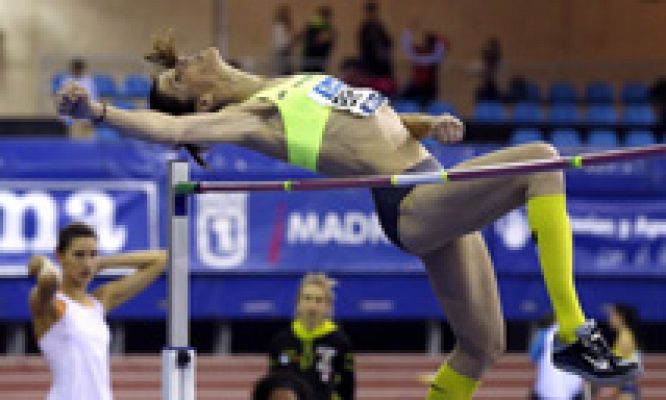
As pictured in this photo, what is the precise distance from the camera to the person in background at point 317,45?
53.7 feet

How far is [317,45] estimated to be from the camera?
54.0 feet

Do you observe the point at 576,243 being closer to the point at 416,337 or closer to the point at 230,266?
the point at 416,337

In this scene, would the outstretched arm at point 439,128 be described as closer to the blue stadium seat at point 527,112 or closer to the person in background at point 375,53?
the person in background at point 375,53

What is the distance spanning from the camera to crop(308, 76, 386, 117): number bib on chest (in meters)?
5.54

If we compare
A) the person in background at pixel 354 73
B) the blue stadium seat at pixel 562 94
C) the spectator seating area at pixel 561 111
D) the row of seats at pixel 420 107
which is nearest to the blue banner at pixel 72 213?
the spectator seating area at pixel 561 111

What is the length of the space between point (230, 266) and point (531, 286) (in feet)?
→ 7.12

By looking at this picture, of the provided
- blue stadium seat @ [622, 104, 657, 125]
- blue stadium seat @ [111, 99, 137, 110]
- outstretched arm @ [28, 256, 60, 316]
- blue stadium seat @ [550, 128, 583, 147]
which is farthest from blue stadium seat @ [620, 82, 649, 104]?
outstretched arm @ [28, 256, 60, 316]

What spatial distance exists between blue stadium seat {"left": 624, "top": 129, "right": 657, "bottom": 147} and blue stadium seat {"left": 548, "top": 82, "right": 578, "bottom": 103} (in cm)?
153

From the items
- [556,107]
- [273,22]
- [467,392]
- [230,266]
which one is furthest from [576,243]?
[467,392]

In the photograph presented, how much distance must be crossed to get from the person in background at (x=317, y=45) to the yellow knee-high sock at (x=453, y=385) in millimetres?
10491

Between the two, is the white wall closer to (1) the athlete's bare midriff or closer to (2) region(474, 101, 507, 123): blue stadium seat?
(2) region(474, 101, 507, 123): blue stadium seat

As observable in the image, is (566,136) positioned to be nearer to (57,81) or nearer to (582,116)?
(582,116)

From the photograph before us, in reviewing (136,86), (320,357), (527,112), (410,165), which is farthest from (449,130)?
(527,112)

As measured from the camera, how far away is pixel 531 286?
13.5 m
